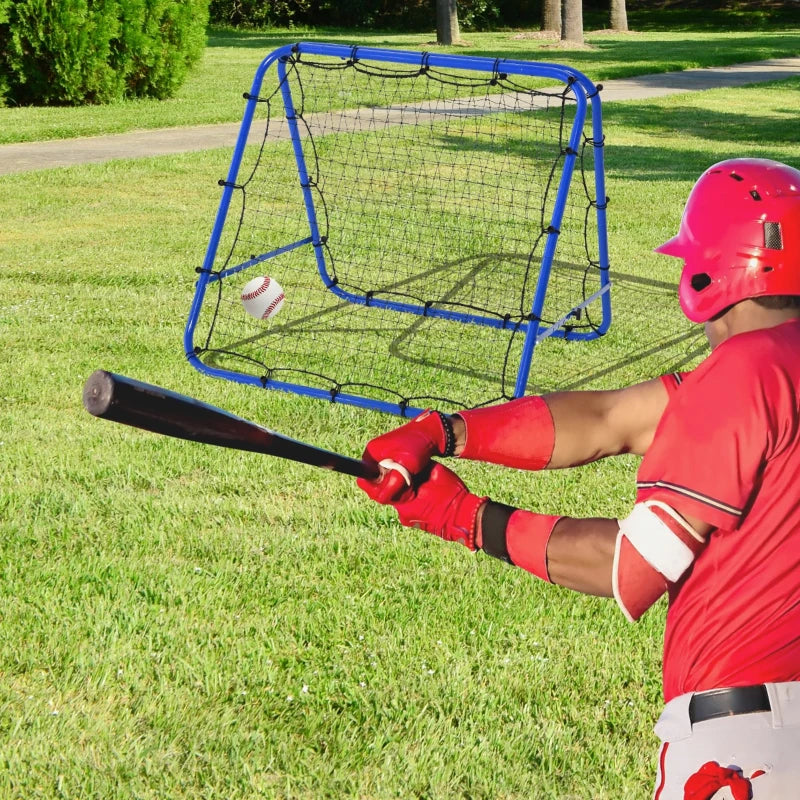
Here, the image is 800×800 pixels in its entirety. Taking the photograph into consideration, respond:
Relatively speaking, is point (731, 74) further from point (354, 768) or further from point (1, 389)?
point (354, 768)

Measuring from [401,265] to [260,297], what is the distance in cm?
A: 206

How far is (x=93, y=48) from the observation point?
16.4 metres

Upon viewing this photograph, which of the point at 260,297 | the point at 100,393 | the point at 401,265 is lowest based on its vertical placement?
the point at 401,265

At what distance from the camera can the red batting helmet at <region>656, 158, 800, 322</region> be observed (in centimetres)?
217

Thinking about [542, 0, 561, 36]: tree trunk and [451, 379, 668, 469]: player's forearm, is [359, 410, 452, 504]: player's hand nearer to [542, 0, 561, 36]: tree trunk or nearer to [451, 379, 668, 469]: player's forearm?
[451, 379, 668, 469]: player's forearm

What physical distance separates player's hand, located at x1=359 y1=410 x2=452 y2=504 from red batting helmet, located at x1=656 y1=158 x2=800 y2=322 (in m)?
0.71

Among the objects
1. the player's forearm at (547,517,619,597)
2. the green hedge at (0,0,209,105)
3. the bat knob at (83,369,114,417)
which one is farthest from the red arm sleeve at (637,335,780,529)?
the green hedge at (0,0,209,105)

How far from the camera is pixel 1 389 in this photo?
5.84 metres

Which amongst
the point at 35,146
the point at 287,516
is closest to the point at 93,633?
the point at 287,516

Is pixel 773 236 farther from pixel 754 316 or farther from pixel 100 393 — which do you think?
pixel 100 393

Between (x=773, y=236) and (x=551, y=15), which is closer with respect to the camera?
(x=773, y=236)

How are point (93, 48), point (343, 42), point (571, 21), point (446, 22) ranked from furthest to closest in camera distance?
1. point (446, 22)
2. point (571, 21)
3. point (343, 42)
4. point (93, 48)

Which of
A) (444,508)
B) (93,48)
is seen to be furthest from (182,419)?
(93,48)

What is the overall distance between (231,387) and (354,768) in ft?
10.5
